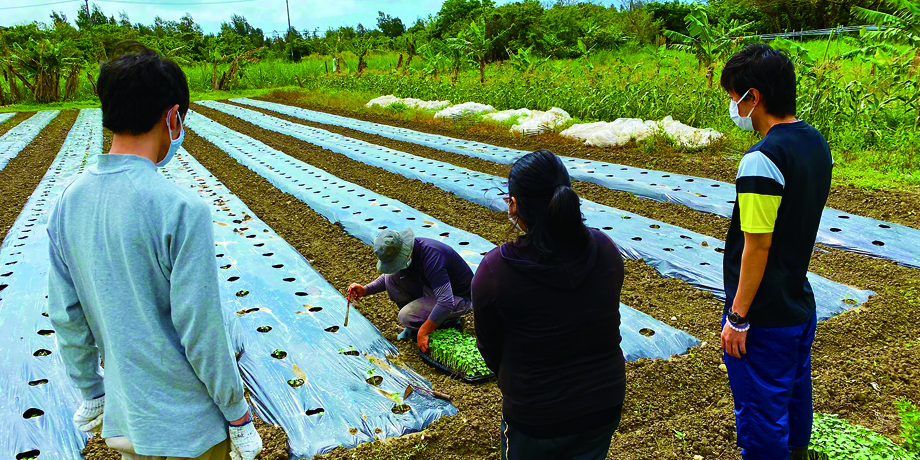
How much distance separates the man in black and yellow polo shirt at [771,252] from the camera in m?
1.60

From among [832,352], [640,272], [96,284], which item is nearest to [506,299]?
[96,284]

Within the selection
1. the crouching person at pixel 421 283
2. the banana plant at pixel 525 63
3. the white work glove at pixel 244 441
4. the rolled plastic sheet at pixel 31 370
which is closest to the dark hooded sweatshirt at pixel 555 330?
the white work glove at pixel 244 441

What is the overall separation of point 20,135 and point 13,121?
414cm

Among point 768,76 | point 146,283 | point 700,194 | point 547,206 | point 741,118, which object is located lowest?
point 700,194

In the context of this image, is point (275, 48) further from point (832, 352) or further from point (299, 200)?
point (832, 352)

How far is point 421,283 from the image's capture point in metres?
3.00

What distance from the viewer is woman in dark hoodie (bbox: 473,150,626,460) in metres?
1.30

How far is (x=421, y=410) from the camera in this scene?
243cm

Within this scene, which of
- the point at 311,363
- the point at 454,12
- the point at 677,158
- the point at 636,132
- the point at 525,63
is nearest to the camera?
the point at 311,363

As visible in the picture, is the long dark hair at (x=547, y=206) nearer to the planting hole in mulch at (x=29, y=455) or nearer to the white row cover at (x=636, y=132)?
the planting hole in mulch at (x=29, y=455)

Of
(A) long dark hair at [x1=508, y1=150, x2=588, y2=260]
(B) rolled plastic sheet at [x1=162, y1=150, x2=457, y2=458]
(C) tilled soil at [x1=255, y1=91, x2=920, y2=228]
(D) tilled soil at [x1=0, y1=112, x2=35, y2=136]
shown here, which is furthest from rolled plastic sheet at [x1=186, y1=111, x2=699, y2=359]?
(D) tilled soil at [x1=0, y1=112, x2=35, y2=136]

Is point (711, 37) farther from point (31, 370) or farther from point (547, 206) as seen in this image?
point (31, 370)

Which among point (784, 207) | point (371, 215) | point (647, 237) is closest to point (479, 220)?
point (371, 215)

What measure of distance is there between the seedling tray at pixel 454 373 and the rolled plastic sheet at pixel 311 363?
0.15 meters
